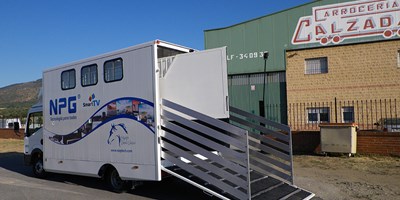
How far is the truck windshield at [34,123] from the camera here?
35.7 ft

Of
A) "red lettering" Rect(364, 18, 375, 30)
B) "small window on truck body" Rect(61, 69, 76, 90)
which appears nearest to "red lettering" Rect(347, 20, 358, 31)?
"red lettering" Rect(364, 18, 375, 30)

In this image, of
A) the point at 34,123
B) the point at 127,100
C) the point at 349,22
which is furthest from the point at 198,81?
the point at 349,22

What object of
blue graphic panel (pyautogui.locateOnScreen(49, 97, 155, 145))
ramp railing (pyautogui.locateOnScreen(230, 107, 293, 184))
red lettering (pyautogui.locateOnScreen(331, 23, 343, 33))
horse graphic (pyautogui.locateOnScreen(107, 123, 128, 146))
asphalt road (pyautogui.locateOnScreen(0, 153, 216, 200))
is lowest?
asphalt road (pyautogui.locateOnScreen(0, 153, 216, 200))

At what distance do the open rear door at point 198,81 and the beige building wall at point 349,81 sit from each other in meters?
12.2

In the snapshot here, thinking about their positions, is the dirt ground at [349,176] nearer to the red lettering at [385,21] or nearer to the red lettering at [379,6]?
the red lettering at [385,21]

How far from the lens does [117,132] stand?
7.99m

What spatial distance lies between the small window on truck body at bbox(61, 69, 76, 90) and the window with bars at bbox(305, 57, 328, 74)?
46.7 feet

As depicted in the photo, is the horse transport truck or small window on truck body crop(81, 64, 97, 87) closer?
the horse transport truck

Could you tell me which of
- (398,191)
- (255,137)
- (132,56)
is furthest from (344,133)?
(132,56)

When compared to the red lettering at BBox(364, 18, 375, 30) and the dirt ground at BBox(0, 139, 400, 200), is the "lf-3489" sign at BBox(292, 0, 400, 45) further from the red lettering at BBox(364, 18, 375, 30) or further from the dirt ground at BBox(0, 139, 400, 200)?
the dirt ground at BBox(0, 139, 400, 200)

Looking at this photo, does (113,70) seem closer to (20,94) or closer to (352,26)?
(352,26)

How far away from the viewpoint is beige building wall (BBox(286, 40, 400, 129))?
703 inches

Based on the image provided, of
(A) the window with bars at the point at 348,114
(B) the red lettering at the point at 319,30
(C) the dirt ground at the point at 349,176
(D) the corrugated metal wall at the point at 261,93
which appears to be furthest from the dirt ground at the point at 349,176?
(B) the red lettering at the point at 319,30

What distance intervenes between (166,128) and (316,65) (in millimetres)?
14622
